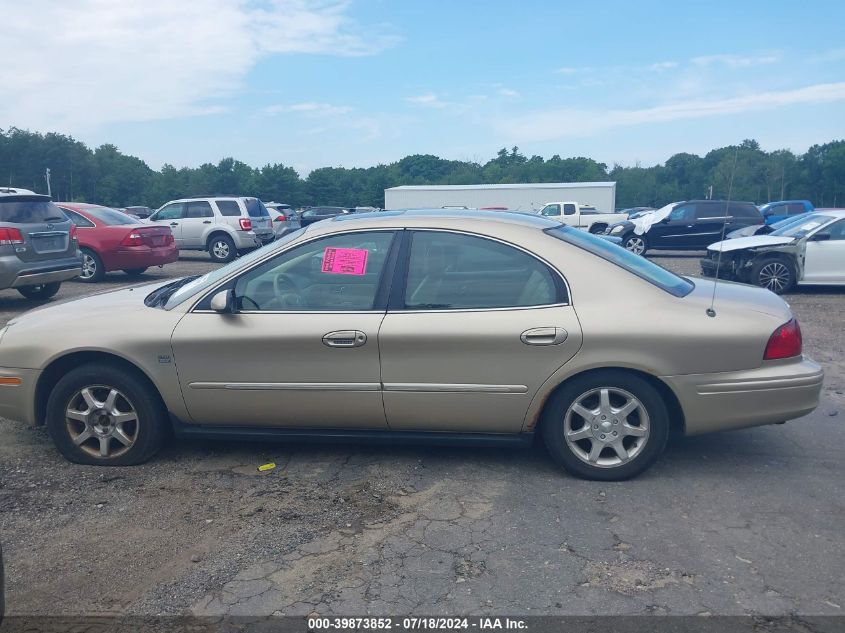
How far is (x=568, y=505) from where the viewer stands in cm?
396

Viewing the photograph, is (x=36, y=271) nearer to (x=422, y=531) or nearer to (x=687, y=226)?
(x=422, y=531)

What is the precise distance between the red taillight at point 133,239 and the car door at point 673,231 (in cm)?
1374

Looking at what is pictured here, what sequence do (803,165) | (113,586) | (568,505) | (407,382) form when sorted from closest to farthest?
1. (113,586)
2. (568,505)
3. (407,382)
4. (803,165)

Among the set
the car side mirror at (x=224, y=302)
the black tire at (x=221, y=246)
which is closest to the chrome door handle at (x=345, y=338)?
the car side mirror at (x=224, y=302)

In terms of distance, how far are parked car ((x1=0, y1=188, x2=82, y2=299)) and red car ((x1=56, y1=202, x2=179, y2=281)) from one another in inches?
111

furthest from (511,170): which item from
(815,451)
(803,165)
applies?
(815,451)

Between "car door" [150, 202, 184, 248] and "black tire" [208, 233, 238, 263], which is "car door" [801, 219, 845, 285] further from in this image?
"car door" [150, 202, 184, 248]

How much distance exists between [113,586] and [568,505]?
226 cm

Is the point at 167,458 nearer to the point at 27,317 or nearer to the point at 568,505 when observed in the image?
the point at 27,317

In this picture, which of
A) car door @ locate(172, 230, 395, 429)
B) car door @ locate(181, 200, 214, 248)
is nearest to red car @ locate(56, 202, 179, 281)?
car door @ locate(181, 200, 214, 248)

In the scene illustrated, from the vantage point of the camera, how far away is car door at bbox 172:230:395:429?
14.0ft

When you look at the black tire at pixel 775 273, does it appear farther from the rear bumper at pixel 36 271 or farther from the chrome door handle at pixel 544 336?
the rear bumper at pixel 36 271

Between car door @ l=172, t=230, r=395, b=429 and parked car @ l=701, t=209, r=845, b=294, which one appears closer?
car door @ l=172, t=230, r=395, b=429

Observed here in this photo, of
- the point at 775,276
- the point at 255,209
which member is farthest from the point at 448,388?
the point at 255,209
